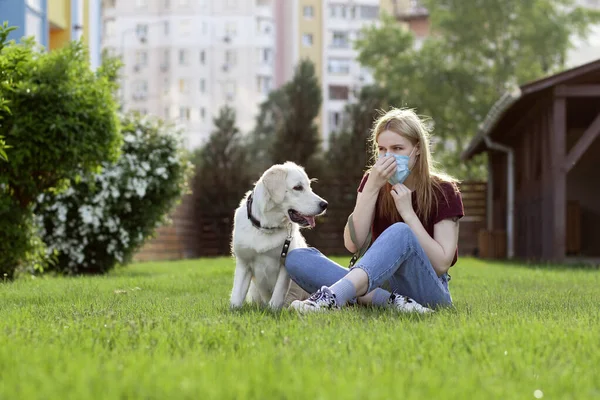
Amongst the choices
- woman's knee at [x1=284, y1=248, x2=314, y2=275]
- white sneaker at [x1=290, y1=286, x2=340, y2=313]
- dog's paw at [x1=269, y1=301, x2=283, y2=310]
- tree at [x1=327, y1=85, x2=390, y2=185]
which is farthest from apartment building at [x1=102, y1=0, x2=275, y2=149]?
white sneaker at [x1=290, y1=286, x2=340, y2=313]

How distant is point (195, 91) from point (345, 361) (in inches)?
2670

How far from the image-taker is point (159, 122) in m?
14.9

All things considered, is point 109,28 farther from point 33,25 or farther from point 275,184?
point 275,184

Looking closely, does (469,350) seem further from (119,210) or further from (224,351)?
(119,210)

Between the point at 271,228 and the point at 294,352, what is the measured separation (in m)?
2.20

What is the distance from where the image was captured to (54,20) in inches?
717

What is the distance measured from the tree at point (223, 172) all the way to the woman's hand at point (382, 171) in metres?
19.3

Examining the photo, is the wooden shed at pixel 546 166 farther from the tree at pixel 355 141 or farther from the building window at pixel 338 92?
the building window at pixel 338 92

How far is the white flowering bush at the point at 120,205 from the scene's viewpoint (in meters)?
13.5

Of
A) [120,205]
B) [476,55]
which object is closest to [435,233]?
[120,205]

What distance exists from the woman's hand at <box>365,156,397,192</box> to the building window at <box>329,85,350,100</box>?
209 ft

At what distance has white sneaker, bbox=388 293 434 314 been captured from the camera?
5152mm

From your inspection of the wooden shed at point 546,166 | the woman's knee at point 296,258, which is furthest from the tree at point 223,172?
the woman's knee at point 296,258

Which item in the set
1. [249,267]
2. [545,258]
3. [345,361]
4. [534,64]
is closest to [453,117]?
[534,64]
